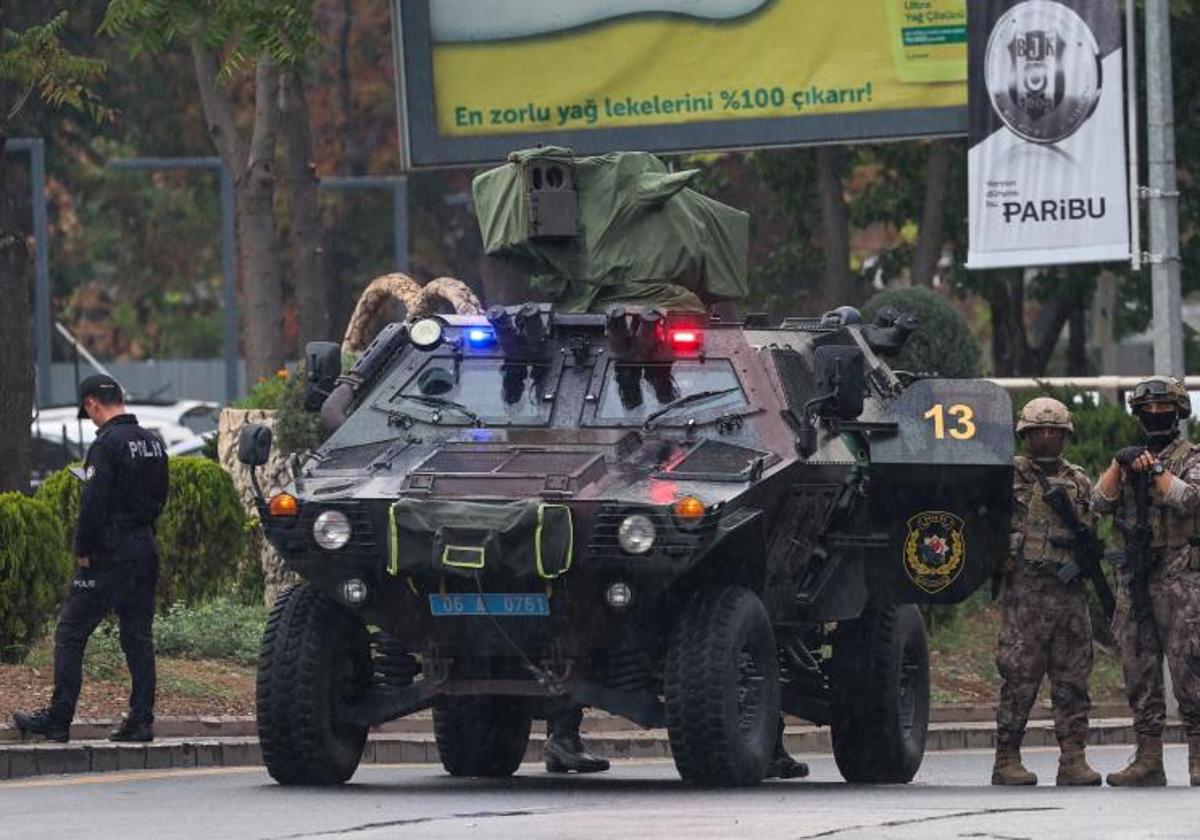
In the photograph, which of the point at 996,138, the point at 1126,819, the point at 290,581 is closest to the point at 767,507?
the point at 1126,819

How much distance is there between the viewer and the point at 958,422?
15.8 metres

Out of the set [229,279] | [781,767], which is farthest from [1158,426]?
[229,279]

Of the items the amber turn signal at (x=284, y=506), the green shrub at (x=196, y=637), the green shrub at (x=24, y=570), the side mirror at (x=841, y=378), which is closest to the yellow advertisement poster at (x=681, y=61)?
the green shrub at (x=196, y=637)

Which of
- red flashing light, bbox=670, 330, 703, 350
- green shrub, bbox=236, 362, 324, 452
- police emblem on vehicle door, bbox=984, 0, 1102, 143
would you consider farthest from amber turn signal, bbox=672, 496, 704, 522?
police emblem on vehicle door, bbox=984, 0, 1102, 143

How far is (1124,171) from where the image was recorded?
2383 cm

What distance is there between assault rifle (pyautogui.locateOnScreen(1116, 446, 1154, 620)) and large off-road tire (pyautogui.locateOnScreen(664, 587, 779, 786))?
6.89 ft

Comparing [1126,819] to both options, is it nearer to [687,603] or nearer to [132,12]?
[687,603]

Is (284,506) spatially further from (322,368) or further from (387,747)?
(387,747)

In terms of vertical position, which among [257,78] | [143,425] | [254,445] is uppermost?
[257,78]

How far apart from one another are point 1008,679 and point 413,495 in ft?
10.8

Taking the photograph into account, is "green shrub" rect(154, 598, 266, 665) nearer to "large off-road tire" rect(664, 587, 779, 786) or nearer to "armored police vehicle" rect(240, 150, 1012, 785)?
"armored police vehicle" rect(240, 150, 1012, 785)

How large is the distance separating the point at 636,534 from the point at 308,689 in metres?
1.64

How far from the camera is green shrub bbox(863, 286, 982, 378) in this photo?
25969 mm

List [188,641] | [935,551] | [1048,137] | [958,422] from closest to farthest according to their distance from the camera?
[958,422] → [935,551] → [188,641] → [1048,137]
